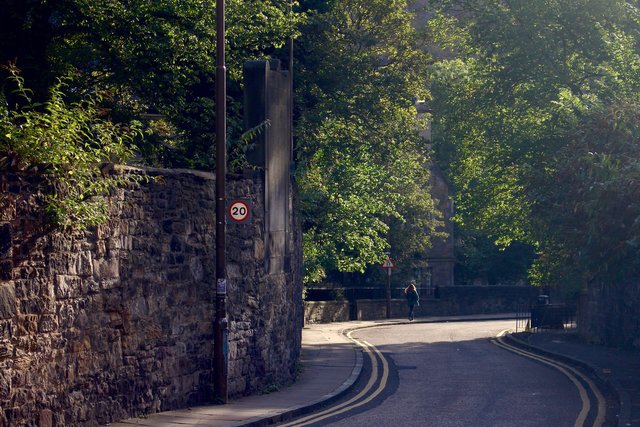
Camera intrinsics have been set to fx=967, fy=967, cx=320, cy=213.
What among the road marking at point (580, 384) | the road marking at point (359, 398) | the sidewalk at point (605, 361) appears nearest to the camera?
the road marking at point (580, 384)

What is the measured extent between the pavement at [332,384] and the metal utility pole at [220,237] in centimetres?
56

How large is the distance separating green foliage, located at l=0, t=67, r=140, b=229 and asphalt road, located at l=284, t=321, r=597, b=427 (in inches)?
192

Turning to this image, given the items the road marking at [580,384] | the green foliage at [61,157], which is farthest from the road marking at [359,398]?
the green foliage at [61,157]

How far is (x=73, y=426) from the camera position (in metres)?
12.8

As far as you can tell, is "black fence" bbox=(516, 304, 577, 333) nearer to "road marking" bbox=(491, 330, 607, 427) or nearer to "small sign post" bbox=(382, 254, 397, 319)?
"road marking" bbox=(491, 330, 607, 427)

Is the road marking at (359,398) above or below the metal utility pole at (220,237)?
below

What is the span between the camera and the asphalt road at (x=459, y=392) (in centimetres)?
1493

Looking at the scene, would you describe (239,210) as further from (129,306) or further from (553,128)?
(553,128)

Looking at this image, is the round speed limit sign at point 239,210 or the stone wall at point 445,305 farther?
the stone wall at point 445,305

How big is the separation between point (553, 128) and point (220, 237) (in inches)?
596

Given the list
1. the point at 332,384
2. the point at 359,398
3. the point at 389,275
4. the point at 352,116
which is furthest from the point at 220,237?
the point at 389,275

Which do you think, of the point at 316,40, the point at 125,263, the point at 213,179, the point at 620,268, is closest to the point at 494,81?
the point at 316,40

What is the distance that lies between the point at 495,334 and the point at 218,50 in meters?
23.7

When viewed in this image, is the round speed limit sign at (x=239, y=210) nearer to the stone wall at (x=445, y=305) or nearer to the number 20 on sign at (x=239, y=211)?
the number 20 on sign at (x=239, y=211)
